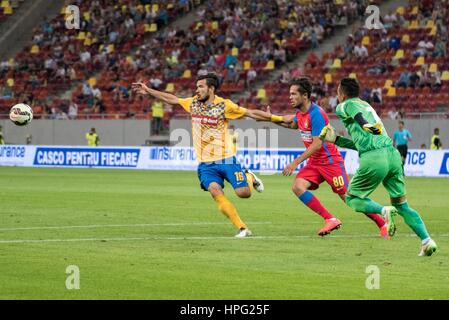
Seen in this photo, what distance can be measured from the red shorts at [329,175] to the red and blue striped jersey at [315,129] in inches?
3.1

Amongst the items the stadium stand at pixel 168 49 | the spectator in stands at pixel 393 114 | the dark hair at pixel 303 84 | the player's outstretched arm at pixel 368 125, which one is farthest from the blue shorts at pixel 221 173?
the stadium stand at pixel 168 49

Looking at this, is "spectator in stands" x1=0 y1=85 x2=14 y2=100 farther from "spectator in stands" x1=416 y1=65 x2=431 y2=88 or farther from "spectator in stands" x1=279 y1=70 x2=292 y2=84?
"spectator in stands" x1=416 y1=65 x2=431 y2=88

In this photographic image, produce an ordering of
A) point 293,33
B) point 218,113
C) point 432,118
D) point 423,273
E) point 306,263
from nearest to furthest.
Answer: point 423,273 < point 306,263 < point 218,113 < point 432,118 < point 293,33

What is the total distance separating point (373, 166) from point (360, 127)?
55 cm

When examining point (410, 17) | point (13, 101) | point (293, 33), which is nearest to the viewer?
point (410, 17)

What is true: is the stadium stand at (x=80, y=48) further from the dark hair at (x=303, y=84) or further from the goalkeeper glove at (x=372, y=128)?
the goalkeeper glove at (x=372, y=128)

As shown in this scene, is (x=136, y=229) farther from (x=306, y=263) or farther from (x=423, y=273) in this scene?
(x=423, y=273)

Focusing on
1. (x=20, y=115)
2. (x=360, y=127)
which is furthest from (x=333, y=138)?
(x=20, y=115)

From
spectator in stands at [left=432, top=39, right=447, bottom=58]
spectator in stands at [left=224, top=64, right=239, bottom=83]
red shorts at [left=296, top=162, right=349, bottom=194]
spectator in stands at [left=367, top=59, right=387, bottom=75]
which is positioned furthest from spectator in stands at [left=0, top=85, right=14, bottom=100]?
red shorts at [left=296, top=162, right=349, bottom=194]

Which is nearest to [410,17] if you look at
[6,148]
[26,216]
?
[6,148]

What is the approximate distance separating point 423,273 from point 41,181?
23.1 metres

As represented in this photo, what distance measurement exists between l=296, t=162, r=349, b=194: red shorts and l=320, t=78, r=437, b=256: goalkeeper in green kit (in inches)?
105

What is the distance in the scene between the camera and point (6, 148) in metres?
49.6

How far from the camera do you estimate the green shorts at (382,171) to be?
523 inches
